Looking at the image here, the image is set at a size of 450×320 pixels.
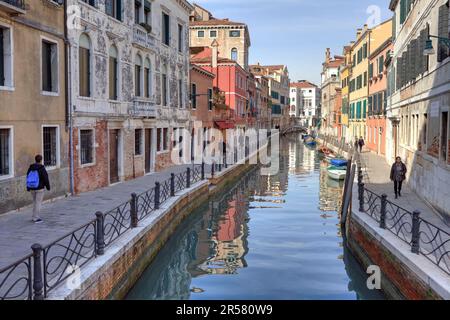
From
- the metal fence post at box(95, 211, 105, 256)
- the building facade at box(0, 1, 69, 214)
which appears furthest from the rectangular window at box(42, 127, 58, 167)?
the metal fence post at box(95, 211, 105, 256)

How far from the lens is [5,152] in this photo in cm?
1155

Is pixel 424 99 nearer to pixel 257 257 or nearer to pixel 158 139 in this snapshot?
pixel 257 257

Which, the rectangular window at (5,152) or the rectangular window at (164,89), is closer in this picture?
the rectangular window at (5,152)

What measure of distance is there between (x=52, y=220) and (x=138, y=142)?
10.1 m

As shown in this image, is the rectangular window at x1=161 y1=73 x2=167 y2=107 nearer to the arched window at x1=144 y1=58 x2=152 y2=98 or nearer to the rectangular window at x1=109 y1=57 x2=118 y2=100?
the arched window at x1=144 y1=58 x2=152 y2=98

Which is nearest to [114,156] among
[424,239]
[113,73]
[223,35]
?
[113,73]

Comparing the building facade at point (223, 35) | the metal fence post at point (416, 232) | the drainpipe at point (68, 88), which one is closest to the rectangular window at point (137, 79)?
the drainpipe at point (68, 88)

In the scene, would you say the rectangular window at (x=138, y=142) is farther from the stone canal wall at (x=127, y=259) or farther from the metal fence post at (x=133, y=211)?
the metal fence post at (x=133, y=211)

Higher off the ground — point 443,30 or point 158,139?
point 443,30

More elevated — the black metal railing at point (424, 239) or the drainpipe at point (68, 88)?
the drainpipe at point (68, 88)

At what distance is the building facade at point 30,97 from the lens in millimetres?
11461

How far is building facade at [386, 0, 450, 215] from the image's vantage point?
41.3 ft

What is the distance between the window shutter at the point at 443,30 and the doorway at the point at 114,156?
1128 cm
